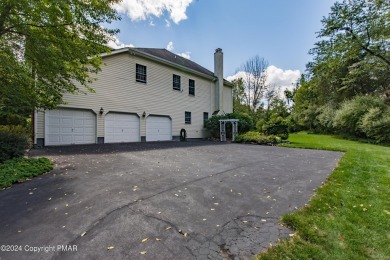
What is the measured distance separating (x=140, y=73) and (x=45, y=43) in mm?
7574

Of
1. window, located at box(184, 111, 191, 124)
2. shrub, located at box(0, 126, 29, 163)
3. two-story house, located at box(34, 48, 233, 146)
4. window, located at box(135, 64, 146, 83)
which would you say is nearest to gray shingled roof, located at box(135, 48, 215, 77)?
two-story house, located at box(34, 48, 233, 146)

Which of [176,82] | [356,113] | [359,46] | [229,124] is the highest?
[359,46]

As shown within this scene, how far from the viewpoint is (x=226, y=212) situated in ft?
9.74

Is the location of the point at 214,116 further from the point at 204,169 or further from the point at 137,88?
the point at 204,169

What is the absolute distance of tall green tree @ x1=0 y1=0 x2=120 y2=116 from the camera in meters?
4.91

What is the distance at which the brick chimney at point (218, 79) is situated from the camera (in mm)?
17922

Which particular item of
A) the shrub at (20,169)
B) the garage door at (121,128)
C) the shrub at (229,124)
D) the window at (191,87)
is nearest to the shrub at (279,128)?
the shrub at (229,124)

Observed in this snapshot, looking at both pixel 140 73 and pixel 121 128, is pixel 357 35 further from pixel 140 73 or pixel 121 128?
pixel 121 128

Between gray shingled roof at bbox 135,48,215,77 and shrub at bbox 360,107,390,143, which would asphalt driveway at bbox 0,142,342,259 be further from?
shrub at bbox 360,107,390,143

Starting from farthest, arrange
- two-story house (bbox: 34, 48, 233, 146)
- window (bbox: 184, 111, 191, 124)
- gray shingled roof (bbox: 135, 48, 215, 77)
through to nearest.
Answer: window (bbox: 184, 111, 191, 124) < gray shingled roof (bbox: 135, 48, 215, 77) < two-story house (bbox: 34, 48, 233, 146)

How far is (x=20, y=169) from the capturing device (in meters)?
4.74

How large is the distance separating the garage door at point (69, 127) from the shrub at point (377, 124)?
20.1 metres

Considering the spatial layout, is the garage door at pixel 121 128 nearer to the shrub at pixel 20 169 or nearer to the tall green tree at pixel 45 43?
the tall green tree at pixel 45 43

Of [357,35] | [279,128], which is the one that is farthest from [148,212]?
[357,35]
